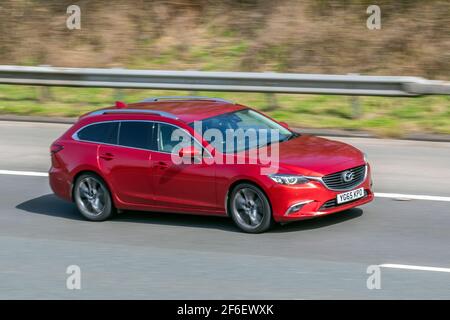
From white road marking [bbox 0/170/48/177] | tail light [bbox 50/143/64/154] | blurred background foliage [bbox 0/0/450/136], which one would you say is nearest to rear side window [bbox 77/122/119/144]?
tail light [bbox 50/143/64/154]

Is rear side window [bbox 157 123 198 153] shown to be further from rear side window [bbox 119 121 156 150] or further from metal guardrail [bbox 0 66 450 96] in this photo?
metal guardrail [bbox 0 66 450 96]

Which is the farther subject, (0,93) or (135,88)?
(0,93)

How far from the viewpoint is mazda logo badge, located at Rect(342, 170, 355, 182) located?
11.7 metres

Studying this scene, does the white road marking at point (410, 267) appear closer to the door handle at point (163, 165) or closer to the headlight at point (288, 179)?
the headlight at point (288, 179)

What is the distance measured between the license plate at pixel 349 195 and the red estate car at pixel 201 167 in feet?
0.04

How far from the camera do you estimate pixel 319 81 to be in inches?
722

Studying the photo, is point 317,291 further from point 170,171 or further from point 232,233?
point 170,171

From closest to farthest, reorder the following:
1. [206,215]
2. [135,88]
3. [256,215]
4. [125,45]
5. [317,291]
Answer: [317,291], [256,215], [206,215], [135,88], [125,45]

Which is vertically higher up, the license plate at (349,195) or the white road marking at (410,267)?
the license plate at (349,195)

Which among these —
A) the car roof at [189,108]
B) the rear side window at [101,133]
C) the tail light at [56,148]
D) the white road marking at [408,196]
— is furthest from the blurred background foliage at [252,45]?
the tail light at [56,148]

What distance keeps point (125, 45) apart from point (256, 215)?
1347cm

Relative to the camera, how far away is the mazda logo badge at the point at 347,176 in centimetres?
1174

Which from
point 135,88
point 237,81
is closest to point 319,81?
point 237,81

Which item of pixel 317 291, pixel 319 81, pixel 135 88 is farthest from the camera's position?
pixel 135 88
